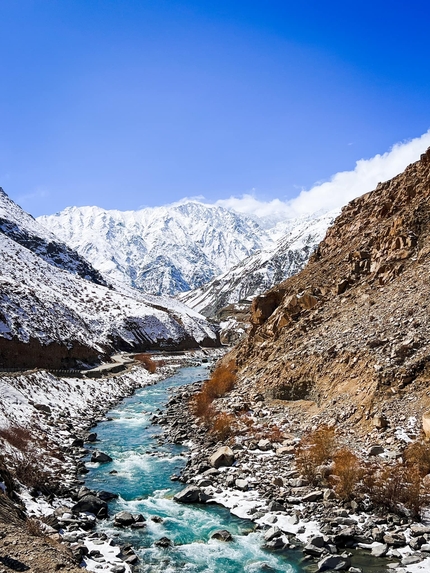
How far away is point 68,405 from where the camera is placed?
42844 mm

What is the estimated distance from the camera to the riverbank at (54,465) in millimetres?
13719

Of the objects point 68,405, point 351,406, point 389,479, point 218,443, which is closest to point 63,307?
point 68,405

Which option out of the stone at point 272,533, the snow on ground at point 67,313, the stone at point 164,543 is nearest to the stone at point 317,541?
the stone at point 272,533

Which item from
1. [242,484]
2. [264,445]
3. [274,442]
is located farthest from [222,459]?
[274,442]

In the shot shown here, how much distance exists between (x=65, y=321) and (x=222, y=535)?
66.5 meters

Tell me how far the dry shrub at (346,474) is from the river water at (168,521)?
4.01 metres

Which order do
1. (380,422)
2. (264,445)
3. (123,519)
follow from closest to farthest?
(123,519) → (380,422) → (264,445)

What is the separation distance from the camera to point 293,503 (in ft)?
63.2

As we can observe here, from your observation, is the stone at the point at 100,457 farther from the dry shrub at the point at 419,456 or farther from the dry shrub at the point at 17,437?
the dry shrub at the point at 419,456

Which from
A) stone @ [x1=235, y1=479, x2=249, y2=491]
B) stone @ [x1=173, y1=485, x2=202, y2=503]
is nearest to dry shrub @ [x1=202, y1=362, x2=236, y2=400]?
stone @ [x1=235, y1=479, x2=249, y2=491]

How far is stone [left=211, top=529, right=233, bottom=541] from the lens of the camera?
57.0 ft

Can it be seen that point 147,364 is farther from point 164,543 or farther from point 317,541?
point 317,541

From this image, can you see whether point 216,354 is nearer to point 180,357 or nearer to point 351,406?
point 180,357

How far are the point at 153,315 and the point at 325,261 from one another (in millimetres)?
73920
